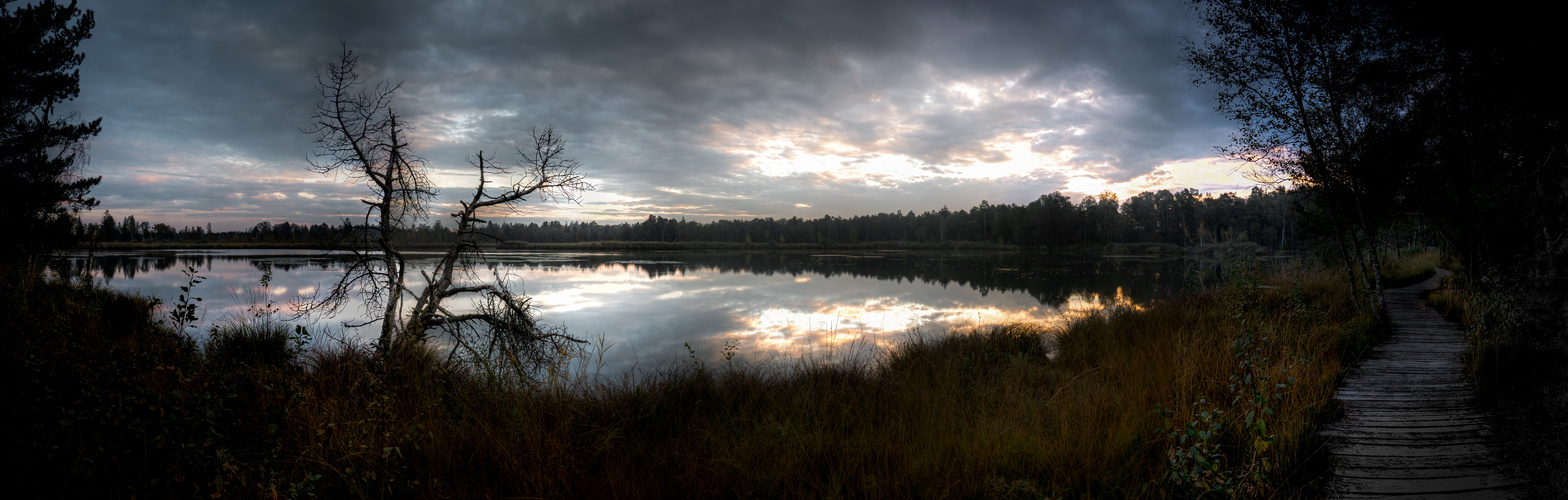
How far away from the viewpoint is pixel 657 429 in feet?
17.0

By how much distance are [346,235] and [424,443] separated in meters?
3.59

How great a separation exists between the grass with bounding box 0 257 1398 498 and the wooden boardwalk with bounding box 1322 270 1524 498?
203 mm

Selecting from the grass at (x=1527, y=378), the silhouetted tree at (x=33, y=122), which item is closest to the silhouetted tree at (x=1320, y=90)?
the grass at (x=1527, y=378)

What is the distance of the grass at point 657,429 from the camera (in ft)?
9.30

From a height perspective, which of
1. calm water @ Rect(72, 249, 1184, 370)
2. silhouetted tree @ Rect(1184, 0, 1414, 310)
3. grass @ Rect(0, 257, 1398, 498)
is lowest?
calm water @ Rect(72, 249, 1184, 370)

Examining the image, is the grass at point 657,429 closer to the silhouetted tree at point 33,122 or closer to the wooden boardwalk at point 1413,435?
the wooden boardwalk at point 1413,435

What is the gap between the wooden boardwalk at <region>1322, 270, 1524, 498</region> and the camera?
10.6 ft

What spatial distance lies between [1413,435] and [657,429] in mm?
5964

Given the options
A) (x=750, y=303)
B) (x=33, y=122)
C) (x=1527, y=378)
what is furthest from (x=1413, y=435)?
(x=33, y=122)

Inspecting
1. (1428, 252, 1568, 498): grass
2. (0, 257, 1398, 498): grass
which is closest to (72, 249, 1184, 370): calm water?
(0, 257, 1398, 498): grass

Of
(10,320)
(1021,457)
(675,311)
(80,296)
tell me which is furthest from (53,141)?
(1021,457)

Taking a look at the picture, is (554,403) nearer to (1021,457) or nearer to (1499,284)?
(1021,457)

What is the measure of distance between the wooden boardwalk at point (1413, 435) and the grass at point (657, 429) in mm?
203

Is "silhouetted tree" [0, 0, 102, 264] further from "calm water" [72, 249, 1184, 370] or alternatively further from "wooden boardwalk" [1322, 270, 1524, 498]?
"wooden boardwalk" [1322, 270, 1524, 498]
